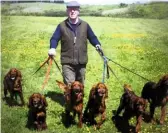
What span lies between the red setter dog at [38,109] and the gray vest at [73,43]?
200 centimetres

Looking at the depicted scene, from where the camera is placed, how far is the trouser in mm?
10233

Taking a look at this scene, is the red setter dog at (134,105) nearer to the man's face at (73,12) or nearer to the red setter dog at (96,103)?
the red setter dog at (96,103)

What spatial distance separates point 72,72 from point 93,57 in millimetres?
7006

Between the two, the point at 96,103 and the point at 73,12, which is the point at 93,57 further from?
the point at 96,103

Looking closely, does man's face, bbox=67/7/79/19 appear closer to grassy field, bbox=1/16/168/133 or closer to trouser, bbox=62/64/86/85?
trouser, bbox=62/64/86/85

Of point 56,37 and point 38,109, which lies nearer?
point 38,109

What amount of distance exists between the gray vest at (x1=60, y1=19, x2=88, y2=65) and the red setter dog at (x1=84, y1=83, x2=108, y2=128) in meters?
1.61

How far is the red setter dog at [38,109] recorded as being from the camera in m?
8.44

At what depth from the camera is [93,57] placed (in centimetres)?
1733

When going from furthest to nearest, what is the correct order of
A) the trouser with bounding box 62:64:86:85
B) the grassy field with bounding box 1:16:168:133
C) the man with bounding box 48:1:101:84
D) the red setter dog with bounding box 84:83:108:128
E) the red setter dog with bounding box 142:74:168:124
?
the trouser with bounding box 62:64:86:85, the man with bounding box 48:1:101:84, the grassy field with bounding box 1:16:168:133, the red setter dog with bounding box 142:74:168:124, the red setter dog with bounding box 84:83:108:128

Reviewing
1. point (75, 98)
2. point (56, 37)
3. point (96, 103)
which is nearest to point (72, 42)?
point (56, 37)

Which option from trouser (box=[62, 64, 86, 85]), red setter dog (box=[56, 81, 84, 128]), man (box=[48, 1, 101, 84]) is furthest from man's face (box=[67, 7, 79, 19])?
red setter dog (box=[56, 81, 84, 128])

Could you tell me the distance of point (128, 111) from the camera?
921 cm

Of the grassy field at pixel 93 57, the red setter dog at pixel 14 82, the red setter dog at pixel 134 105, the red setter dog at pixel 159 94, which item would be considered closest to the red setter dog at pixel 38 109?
the grassy field at pixel 93 57
